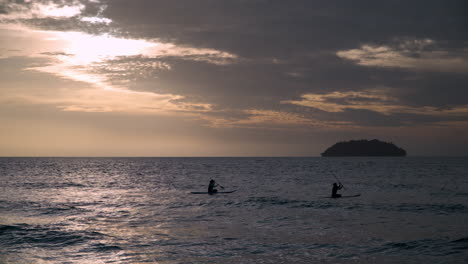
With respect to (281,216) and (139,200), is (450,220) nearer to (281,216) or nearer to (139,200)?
(281,216)

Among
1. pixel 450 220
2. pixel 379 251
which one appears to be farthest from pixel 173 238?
pixel 450 220

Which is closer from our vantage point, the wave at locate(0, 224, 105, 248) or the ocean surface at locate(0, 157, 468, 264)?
the ocean surface at locate(0, 157, 468, 264)

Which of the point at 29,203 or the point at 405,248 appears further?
the point at 29,203

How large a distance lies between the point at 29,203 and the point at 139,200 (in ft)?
34.0

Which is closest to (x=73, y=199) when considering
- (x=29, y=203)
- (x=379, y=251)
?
(x=29, y=203)

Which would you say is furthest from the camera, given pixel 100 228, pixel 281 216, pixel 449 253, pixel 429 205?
pixel 429 205

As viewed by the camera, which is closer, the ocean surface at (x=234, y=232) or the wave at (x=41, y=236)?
the ocean surface at (x=234, y=232)

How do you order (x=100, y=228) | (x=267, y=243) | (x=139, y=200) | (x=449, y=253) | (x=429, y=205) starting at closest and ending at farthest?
(x=449, y=253) → (x=267, y=243) → (x=100, y=228) → (x=429, y=205) → (x=139, y=200)

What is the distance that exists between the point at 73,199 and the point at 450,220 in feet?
118

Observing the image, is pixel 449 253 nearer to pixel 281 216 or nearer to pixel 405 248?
pixel 405 248

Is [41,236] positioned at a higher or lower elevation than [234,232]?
lower

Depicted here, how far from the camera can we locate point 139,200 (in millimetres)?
39625

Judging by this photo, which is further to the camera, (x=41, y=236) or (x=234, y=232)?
(x=234, y=232)

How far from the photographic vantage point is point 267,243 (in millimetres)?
19547
